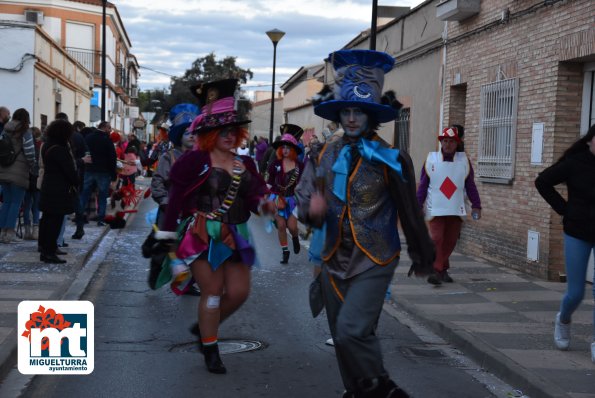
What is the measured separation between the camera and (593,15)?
397 inches

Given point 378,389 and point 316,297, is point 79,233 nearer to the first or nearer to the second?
point 316,297

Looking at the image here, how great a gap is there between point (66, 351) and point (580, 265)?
152 inches

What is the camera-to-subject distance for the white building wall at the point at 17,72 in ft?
73.6

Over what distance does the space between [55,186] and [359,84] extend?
6.63 metres

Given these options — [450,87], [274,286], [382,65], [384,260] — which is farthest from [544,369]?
[450,87]

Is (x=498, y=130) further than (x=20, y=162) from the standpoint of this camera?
Yes

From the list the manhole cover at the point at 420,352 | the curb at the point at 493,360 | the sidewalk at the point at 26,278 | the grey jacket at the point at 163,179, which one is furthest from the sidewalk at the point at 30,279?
the curb at the point at 493,360

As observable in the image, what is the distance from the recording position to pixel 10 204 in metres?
12.4

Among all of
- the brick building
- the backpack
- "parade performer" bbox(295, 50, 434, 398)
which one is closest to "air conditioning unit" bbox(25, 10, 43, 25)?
the brick building

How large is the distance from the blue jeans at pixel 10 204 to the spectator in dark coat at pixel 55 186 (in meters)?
1.69

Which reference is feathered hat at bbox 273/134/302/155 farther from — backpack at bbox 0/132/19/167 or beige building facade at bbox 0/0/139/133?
beige building facade at bbox 0/0/139/133

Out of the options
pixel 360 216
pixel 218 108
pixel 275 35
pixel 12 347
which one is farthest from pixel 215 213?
pixel 275 35

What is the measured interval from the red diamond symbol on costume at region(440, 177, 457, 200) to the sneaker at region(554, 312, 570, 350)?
350 cm

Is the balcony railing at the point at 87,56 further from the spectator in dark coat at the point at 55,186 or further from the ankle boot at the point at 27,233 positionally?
the spectator in dark coat at the point at 55,186
